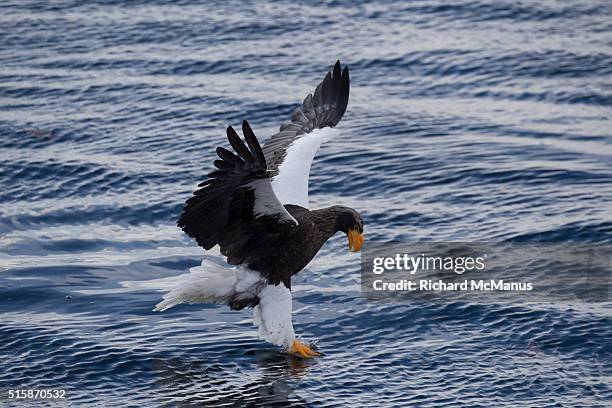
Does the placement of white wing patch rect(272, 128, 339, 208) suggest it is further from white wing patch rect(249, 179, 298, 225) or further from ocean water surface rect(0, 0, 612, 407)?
ocean water surface rect(0, 0, 612, 407)

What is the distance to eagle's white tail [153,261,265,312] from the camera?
926 cm

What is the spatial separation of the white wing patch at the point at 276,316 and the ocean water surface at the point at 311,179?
18cm

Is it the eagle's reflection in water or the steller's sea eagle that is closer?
the steller's sea eagle

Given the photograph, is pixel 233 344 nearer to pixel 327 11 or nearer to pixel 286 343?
pixel 286 343

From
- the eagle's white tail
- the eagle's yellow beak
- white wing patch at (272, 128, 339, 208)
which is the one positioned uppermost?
white wing patch at (272, 128, 339, 208)

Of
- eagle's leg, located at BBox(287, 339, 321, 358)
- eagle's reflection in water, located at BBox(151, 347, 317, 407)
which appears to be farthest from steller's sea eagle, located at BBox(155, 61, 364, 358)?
eagle's reflection in water, located at BBox(151, 347, 317, 407)

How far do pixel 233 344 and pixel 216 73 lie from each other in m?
6.95

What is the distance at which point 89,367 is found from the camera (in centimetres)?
902

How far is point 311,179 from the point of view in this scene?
1301 cm

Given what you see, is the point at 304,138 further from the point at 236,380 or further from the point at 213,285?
the point at 236,380

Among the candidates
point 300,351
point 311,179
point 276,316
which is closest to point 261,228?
point 276,316

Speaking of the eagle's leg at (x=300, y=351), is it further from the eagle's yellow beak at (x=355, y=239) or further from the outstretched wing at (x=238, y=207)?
the eagle's yellow beak at (x=355, y=239)

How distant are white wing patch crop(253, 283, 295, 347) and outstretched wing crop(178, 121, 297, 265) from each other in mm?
394

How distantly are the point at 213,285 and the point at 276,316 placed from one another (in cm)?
55
